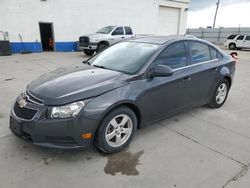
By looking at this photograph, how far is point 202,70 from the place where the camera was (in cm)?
402

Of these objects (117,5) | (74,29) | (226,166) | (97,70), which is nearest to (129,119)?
(97,70)

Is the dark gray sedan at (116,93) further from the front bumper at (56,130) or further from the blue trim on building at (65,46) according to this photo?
the blue trim on building at (65,46)

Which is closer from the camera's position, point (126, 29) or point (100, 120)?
point (100, 120)

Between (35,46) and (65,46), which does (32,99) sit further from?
(65,46)

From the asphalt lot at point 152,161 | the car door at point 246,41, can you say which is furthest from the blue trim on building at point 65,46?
the car door at point 246,41

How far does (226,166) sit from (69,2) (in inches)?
602

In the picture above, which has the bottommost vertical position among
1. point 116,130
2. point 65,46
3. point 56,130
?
point 65,46

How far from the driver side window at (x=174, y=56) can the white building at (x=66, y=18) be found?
12986 millimetres

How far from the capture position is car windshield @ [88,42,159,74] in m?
3.33

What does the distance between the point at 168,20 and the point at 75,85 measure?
21.4 m

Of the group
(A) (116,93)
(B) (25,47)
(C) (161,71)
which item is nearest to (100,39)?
(B) (25,47)

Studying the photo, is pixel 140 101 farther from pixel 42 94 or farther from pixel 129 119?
pixel 42 94

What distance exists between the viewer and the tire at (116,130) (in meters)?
2.80

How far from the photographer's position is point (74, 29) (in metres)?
16.0
